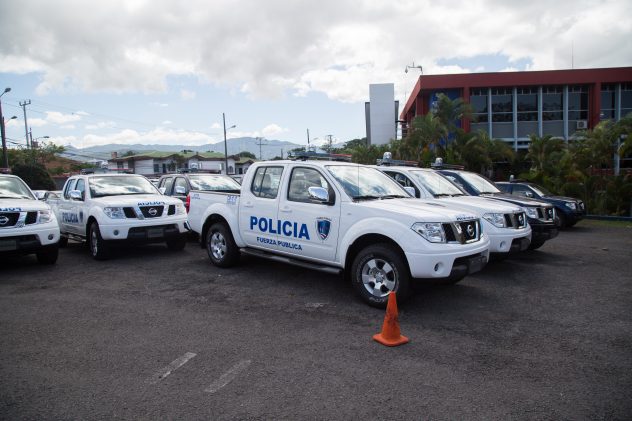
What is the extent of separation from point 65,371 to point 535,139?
20897mm

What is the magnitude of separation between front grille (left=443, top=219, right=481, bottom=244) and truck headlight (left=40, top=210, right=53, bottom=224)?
692 centimetres

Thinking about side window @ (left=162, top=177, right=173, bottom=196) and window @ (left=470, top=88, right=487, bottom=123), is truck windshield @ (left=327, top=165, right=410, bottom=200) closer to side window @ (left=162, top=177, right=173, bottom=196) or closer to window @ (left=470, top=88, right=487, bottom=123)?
side window @ (left=162, top=177, right=173, bottom=196)

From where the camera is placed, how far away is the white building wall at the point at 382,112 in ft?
228

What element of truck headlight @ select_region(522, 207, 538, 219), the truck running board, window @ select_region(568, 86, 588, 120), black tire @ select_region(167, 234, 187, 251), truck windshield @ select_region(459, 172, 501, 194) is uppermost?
window @ select_region(568, 86, 588, 120)

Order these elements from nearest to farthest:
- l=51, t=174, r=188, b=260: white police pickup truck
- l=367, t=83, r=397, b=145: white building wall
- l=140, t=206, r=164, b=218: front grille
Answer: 1. l=51, t=174, r=188, b=260: white police pickup truck
2. l=140, t=206, r=164, b=218: front grille
3. l=367, t=83, r=397, b=145: white building wall

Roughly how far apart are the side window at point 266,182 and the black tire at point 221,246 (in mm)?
982

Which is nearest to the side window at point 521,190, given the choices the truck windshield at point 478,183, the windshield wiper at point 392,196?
the truck windshield at point 478,183

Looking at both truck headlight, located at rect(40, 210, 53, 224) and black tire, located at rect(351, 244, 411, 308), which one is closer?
black tire, located at rect(351, 244, 411, 308)

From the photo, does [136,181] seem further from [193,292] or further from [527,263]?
[527,263]

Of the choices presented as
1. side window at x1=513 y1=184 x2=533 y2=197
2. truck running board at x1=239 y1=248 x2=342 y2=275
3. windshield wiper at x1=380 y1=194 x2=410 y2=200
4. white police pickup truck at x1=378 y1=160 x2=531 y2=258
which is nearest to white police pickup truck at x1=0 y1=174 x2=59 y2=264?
truck running board at x1=239 y1=248 x2=342 y2=275

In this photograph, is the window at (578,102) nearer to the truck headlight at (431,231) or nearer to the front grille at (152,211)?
the front grille at (152,211)

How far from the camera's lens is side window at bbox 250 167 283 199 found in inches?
268

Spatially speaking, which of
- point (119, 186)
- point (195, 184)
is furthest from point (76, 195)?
point (195, 184)

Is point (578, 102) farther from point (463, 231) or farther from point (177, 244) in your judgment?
point (463, 231)
